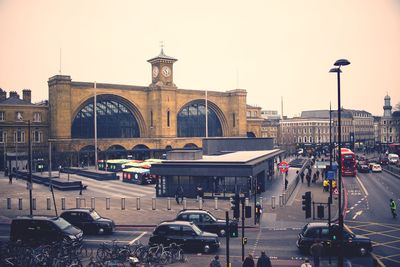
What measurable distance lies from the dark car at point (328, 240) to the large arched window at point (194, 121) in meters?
68.9

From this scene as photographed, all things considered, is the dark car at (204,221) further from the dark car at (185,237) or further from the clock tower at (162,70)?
the clock tower at (162,70)

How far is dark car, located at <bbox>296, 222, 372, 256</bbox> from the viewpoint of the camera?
62.8 ft

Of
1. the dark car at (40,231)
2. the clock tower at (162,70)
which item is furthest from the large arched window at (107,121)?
the dark car at (40,231)

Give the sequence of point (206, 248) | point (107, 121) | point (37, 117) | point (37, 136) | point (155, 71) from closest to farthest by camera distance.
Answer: point (206, 248)
point (37, 136)
point (37, 117)
point (107, 121)
point (155, 71)

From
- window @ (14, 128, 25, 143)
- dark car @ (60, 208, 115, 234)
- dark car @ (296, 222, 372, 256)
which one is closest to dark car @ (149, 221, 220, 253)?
dark car @ (296, 222, 372, 256)

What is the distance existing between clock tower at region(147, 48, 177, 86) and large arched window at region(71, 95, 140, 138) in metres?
9.34

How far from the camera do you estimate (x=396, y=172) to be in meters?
56.1

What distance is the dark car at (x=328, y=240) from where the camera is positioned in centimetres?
1914

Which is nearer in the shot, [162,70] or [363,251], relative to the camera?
[363,251]

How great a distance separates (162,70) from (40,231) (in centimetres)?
6389

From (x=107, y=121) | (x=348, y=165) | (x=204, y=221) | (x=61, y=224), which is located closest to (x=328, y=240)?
(x=204, y=221)

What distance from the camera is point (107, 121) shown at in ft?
254

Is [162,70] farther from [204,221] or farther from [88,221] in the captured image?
[204,221]

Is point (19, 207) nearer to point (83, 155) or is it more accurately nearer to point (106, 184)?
point (106, 184)
